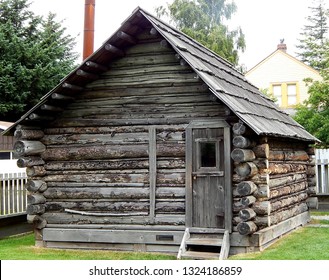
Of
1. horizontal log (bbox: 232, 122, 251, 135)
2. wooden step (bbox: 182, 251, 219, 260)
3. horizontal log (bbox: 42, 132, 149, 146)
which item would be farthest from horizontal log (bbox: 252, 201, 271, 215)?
horizontal log (bbox: 42, 132, 149, 146)

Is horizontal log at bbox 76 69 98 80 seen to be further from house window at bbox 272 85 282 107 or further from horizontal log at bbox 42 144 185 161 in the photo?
house window at bbox 272 85 282 107

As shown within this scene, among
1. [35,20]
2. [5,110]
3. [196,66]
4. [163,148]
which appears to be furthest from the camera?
[35,20]

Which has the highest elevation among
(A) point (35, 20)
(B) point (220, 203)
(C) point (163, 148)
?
(A) point (35, 20)

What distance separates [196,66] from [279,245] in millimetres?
4434

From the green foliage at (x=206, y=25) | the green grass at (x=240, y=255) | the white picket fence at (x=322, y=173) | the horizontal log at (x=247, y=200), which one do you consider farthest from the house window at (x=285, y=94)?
the horizontal log at (x=247, y=200)

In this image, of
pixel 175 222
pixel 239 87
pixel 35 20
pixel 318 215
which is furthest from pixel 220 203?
pixel 35 20

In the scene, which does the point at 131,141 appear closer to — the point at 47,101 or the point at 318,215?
the point at 47,101

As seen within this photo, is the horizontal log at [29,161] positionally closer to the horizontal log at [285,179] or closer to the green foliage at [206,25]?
the horizontal log at [285,179]

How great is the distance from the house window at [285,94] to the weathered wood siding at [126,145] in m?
26.1

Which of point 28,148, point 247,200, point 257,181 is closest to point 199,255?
point 247,200

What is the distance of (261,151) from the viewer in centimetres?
1147

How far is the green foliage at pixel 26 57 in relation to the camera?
31.4 metres

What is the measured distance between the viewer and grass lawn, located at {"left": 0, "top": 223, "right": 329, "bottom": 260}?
35.9 feet

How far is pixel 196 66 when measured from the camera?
11312 mm
